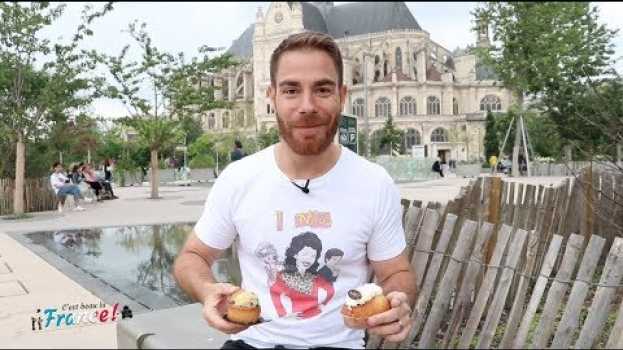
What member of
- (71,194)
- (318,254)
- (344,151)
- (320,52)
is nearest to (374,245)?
(318,254)

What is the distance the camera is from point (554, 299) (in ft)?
8.15

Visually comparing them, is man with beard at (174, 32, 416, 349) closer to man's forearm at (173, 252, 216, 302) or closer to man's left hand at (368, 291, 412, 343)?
man's forearm at (173, 252, 216, 302)

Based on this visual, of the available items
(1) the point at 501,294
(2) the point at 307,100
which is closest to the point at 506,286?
(1) the point at 501,294

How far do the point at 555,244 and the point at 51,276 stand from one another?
5.20m

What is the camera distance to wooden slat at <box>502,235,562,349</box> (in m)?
2.52

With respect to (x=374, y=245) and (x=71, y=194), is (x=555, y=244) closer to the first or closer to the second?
(x=374, y=245)

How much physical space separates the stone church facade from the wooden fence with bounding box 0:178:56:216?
5929cm

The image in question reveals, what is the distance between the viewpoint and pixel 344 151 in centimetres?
240

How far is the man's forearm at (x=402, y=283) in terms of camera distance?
2.22m

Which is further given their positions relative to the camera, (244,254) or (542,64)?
(542,64)

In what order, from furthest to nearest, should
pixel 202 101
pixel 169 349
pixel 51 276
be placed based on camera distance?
pixel 202 101 → pixel 51 276 → pixel 169 349

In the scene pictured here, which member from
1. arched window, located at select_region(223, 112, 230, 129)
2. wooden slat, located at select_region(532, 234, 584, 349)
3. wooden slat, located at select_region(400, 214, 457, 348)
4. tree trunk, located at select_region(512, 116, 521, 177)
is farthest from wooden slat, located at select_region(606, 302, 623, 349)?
arched window, located at select_region(223, 112, 230, 129)

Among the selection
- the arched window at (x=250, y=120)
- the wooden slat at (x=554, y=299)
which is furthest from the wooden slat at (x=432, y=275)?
the arched window at (x=250, y=120)

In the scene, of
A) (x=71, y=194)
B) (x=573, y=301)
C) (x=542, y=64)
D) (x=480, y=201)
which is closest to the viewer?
(x=573, y=301)
